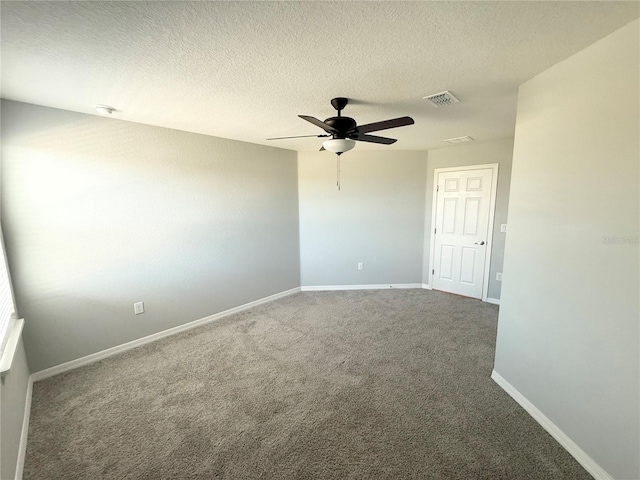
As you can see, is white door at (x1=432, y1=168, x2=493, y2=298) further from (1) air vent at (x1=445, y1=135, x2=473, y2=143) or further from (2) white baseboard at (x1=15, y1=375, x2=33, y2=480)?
(2) white baseboard at (x1=15, y1=375, x2=33, y2=480)

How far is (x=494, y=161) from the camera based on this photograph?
374 centimetres

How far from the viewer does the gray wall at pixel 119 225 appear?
2209 mm

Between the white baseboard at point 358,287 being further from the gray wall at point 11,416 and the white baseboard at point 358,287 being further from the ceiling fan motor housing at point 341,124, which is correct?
the gray wall at point 11,416

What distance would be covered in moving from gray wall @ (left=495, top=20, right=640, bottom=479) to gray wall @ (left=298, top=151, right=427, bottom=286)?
2.48 metres

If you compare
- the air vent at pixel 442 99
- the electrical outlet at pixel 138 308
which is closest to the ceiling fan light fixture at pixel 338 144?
the air vent at pixel 442 99

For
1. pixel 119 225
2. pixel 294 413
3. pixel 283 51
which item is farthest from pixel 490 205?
pixel 119 225

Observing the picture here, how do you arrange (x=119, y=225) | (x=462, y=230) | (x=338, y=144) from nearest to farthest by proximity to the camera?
(x=338, y=144)
(x=119, y=225)
(x=462, y=230)

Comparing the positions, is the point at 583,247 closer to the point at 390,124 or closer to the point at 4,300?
the point at 390,124

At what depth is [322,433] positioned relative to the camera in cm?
176

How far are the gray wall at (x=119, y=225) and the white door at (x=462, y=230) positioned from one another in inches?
110

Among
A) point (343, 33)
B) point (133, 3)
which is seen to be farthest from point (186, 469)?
point (343, 33)

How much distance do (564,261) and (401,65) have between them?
1.56 metres

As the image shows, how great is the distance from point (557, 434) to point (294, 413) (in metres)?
1.71

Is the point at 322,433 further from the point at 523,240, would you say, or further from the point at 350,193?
the point at 350,193
